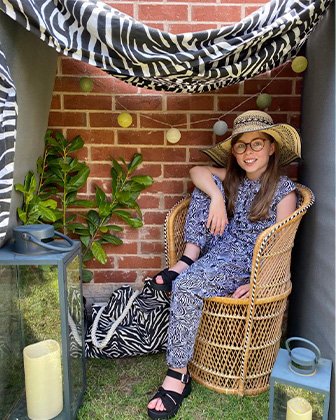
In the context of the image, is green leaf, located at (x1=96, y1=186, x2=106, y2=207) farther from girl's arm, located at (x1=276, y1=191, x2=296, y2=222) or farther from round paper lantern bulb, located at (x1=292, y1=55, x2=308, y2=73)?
round paper lantern bulb, located at (x1=292, y1=55, x2=308, y2=73)

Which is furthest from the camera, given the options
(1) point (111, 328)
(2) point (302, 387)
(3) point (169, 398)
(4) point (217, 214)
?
(1) point (111, 328)

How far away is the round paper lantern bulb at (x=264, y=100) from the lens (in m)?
2.15

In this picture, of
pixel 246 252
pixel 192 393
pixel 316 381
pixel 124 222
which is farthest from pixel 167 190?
pixel 316 381

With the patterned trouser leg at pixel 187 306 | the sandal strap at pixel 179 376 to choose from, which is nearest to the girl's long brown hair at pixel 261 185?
the patterned trouser leg at pixel 187 306

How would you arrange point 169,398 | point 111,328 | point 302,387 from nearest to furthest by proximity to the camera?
1. point 302,387
2. point 169,398
3. point 111,328

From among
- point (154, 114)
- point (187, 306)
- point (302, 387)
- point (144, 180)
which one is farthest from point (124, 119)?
point (302, 387)

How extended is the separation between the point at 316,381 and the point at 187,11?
1.80m

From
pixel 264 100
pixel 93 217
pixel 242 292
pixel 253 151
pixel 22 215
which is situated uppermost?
pixel 264 100

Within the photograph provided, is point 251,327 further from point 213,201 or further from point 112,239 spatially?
point 112,239

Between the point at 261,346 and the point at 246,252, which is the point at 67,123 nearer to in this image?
the point at 246,252

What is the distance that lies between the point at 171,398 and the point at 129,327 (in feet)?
1.66

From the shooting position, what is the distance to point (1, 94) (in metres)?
1.42

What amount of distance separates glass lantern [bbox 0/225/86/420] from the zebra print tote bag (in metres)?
0.39

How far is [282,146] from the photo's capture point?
202 cm
